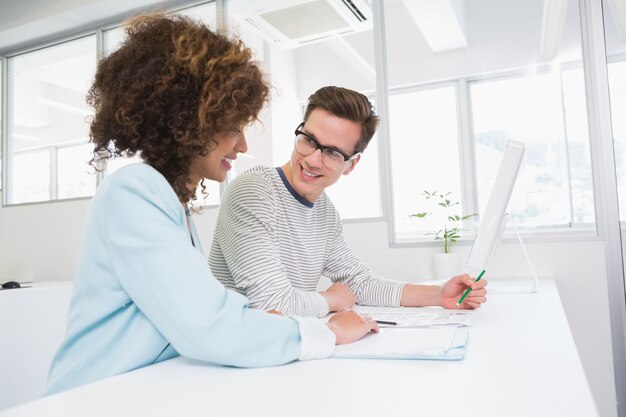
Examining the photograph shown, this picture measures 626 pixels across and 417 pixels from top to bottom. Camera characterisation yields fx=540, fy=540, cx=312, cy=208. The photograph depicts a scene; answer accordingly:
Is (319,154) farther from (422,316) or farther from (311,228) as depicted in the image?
(422,316)

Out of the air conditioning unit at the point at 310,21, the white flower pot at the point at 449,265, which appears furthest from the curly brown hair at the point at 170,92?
the air conditioning unit at the point at 310,21

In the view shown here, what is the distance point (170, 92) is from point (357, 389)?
579 millimetres

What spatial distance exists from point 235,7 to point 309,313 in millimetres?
2394

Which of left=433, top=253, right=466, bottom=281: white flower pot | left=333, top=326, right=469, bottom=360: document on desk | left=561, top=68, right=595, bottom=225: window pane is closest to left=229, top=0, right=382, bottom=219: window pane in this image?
left=433, top=253, right=466, bottom=281: white flower pot

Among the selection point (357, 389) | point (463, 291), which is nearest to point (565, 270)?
point (463, 291)

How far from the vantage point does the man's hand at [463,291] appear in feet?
4.48

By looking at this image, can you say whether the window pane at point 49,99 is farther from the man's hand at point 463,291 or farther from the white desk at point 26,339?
the man's hand at point 463,291

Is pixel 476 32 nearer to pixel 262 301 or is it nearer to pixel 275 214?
pixel 275 214

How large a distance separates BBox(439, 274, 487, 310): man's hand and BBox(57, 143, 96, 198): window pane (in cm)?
282

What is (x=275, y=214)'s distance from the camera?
1433 mm

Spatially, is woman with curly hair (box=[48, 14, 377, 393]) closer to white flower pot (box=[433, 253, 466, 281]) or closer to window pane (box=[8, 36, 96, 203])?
white flower pot (box=[433, 253, 466, 281])

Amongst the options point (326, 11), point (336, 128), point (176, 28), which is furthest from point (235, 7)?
point (176, 28)

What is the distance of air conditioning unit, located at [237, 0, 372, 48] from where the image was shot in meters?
2.81

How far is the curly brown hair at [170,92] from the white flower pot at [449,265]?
1.45 metres
